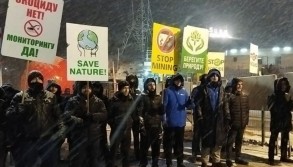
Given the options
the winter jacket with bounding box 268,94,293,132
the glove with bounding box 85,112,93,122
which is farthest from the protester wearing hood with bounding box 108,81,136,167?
the winter jacket with bounding box 268,94,293,132

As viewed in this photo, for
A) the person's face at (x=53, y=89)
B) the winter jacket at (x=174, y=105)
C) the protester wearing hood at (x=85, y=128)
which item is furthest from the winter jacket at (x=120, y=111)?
the person's face at (x=53, y=89)

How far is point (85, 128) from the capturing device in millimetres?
7207

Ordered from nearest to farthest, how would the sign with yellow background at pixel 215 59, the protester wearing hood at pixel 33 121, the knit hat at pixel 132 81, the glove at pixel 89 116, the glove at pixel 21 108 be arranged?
the glove at pixel 21 108 < the protester wearing hood at pixel 33 121 < the glove at pixel 89 116 < the knit hat at pixel 132 81 < the sign with yellow background at pixel 215 59

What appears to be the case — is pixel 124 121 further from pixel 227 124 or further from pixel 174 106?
pixel 227 124

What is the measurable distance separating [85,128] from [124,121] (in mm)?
1135

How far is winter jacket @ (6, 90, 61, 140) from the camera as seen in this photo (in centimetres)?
626

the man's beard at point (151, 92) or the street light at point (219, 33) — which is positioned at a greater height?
the street light at point (219, 33)

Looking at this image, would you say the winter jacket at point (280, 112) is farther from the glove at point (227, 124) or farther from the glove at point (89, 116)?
the glove at point (89, 116)

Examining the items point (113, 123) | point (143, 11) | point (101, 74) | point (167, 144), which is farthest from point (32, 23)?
point (143, 11)

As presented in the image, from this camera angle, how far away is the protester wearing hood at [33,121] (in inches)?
248

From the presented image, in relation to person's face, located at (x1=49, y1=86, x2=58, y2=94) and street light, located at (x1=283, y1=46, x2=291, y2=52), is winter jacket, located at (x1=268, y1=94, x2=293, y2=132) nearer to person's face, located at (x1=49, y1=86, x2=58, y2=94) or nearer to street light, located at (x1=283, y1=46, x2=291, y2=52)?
person's face, located at (x1=49, y1=86, x2=58, y2=94)

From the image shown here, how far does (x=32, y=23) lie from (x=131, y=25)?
5575cm

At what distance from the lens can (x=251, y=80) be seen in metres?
11.8

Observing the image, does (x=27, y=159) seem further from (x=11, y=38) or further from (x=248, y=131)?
(x=248, y=131)
